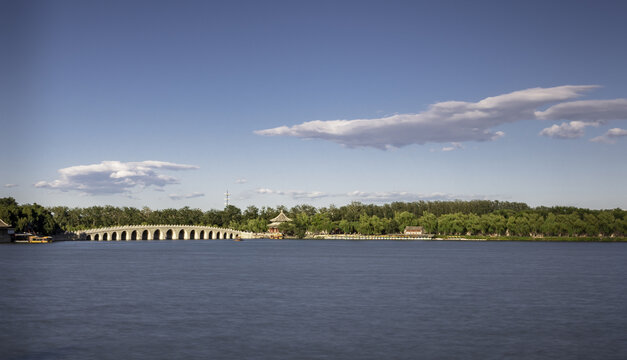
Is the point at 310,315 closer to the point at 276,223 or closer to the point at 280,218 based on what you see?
the point at 276,223

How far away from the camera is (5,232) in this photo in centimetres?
11262

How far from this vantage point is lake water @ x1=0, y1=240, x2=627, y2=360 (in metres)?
22.7

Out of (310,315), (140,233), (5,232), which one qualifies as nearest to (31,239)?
(5,232)

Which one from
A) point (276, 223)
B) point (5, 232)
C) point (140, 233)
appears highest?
point (276, 223)

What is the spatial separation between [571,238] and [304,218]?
7831 centimetres

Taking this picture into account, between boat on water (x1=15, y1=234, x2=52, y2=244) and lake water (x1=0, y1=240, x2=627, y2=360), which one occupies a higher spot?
boat on water (x1=15, y1=234, x2=52, y2=244)

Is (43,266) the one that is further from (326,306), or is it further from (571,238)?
(571,238)

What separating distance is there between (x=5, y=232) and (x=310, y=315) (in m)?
101

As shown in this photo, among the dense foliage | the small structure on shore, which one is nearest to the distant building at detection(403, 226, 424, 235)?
the dense foliage

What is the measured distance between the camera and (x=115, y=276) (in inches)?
1973

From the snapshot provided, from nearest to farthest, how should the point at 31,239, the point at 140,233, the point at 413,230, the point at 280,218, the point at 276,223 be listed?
the point at 31,239 < the point at 140,233 < the point at 413,230 < the point at 276,223 < the point at 280,218

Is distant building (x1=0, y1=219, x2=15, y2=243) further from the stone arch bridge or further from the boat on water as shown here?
the stone arch bridge

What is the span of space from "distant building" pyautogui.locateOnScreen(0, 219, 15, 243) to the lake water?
220 feet

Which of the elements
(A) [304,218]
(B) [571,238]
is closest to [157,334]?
(B) [571,238]
